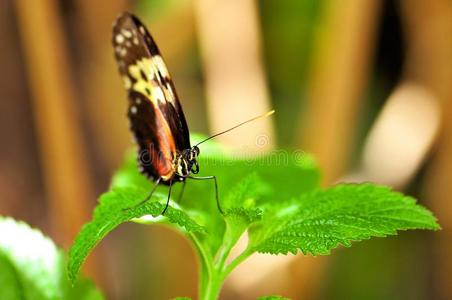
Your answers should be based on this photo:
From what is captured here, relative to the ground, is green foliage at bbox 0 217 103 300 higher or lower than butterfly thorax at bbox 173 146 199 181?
lower

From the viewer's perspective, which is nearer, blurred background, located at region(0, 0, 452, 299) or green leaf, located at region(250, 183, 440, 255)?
green leaf, located at region(250, 183, 440, 255)

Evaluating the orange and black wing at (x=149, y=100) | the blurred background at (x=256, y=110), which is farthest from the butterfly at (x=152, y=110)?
the blurred background at (x=256, y=110)

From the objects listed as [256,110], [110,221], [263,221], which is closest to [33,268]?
[110,221]

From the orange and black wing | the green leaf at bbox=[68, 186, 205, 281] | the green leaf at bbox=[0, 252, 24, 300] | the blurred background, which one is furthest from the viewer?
the blurred background

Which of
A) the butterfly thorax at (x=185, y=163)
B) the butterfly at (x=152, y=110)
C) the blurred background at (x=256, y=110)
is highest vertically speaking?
the blurred background at (x=256, y=110)

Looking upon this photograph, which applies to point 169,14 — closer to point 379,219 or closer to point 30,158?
point 30,158

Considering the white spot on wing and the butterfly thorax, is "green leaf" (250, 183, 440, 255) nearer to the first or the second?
the butterfly thorax

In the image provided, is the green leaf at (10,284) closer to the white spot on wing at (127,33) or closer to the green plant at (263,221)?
the green plant at (263,221)

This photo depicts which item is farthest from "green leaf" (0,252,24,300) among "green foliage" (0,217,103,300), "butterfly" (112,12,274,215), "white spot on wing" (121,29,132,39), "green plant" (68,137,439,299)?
"white spot on wing" (121,29,132,39)
